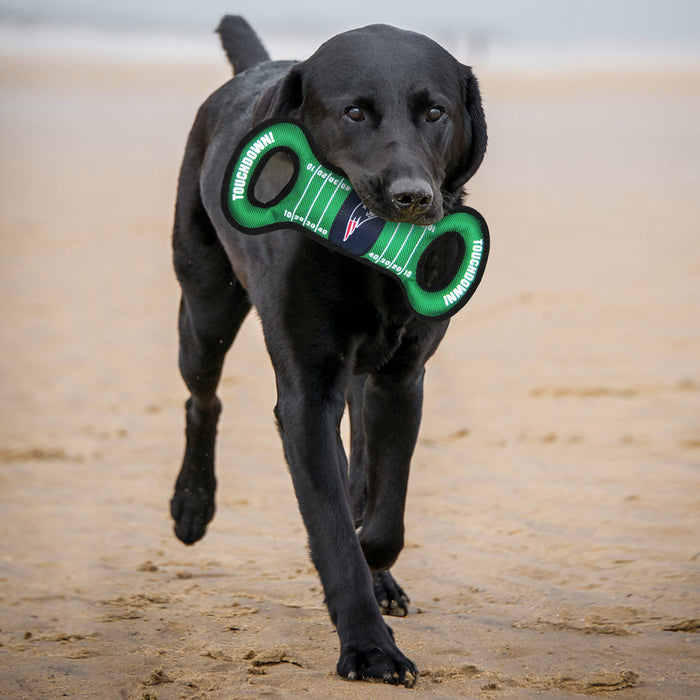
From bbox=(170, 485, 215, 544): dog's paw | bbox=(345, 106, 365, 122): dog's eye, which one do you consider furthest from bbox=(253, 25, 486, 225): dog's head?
bbox=(170, 485, 215, 544): dog's paw

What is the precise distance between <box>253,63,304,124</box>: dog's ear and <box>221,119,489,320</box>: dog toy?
19cm

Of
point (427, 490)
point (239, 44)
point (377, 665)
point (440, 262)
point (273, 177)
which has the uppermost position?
point (239, 44)

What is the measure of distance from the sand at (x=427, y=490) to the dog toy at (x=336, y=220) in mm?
990

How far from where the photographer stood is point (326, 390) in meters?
3.11

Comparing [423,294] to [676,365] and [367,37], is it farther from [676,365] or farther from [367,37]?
[676,365]

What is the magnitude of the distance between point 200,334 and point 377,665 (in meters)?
1.83

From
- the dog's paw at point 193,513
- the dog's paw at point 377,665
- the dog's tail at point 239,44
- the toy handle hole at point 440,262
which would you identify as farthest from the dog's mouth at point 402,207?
the dog's tail at point 239,44

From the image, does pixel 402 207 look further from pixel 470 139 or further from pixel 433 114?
pixel 470 139

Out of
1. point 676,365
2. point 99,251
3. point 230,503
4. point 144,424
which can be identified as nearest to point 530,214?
point 99,251

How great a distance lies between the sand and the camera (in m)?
3.08

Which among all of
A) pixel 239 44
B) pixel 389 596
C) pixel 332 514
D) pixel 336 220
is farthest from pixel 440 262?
pixel 239 44

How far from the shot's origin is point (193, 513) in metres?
4.30

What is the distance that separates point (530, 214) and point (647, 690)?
10291 millimetres

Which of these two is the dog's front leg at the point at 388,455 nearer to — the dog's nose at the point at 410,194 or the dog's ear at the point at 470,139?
the dog's ear at the point at 470,139
